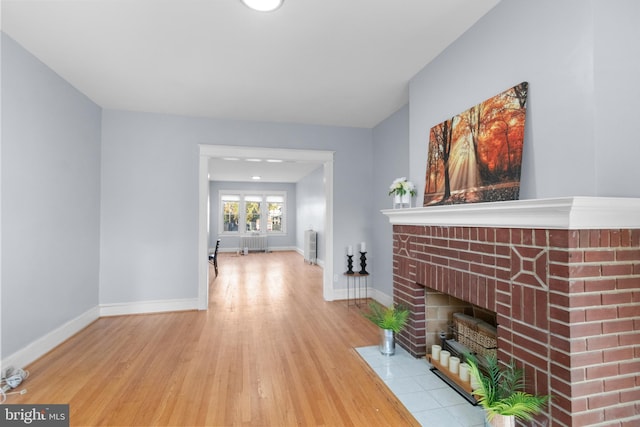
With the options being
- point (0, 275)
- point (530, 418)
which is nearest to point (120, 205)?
point (0, 275)

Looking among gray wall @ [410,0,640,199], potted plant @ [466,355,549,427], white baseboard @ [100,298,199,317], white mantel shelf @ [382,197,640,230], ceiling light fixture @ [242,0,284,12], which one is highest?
ceiling light fixture @ [242,0,284,12]

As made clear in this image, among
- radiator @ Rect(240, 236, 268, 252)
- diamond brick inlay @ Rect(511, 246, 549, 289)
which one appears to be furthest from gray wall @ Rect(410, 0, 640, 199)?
radiator @ Rect(240, 236, 268, 252)

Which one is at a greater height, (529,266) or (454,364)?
(529,266)

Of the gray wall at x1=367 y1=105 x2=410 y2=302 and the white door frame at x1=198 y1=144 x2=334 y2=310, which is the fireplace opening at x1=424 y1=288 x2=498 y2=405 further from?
the white door frame at x1=198 y1=144 x2=334 y2=310

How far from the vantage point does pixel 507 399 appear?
1.56 metres

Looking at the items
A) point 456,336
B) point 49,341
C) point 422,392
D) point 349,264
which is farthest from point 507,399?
point 49,341

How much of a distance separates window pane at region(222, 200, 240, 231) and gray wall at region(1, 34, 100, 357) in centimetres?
742

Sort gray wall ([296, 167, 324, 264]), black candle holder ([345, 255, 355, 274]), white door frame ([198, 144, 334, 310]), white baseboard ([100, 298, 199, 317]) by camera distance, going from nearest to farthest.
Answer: white baseboard ([100, 298, 199, 317]), white door frame ([198, 144, 334, 310]), black candle holder ([345, 255, 355, 274]), gray wall ([296, 167, 324, 264])

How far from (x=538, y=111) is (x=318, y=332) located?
2792mm

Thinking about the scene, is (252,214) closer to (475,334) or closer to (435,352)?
(435,352)

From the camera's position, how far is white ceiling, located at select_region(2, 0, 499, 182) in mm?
2162

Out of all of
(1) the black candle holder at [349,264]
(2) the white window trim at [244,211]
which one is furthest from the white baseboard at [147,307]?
(2) the white window trim at [244,211]

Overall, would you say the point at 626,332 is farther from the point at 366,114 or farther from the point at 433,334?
the point at 366,114

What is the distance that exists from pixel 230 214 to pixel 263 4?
32.2ft
